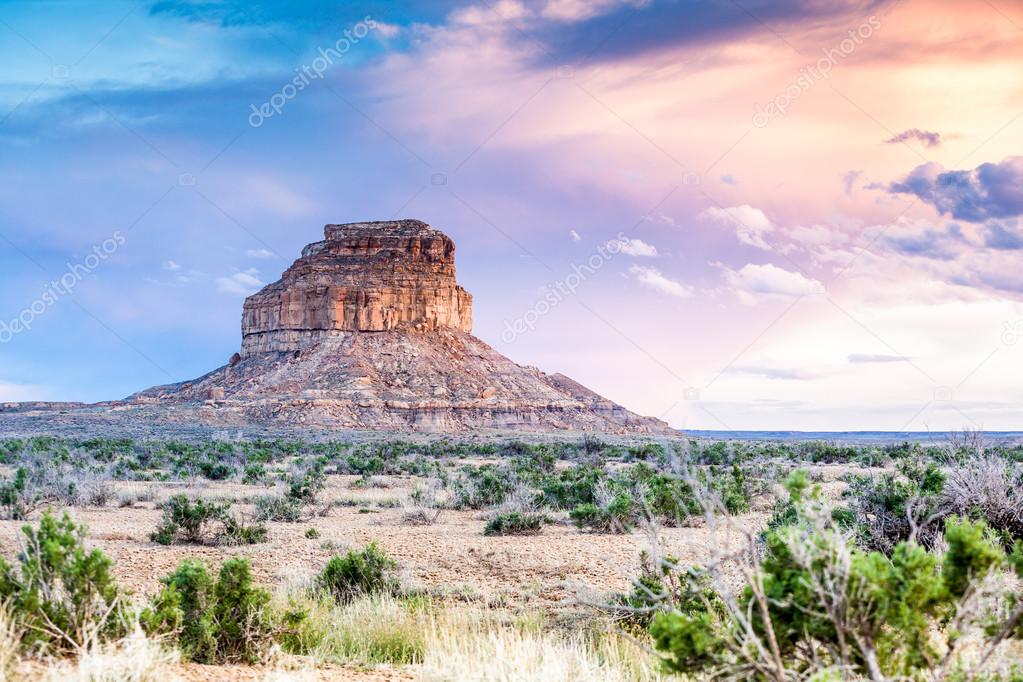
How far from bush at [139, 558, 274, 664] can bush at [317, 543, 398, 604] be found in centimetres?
217

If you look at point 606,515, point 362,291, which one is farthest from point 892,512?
point 362,291

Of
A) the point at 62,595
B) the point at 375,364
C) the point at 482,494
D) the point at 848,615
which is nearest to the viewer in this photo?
the point at 848,615

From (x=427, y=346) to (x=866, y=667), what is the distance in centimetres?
8849

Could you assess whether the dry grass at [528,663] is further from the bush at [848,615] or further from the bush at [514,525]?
the bush at [514,525]

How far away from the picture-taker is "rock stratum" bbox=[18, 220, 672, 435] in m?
78.8

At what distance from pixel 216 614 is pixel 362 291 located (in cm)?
8765

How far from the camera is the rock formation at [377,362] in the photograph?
260ft

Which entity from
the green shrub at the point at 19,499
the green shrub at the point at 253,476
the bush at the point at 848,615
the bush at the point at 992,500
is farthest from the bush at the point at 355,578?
the green shrub at the point at 253,476

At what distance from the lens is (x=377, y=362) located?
88062 millimetres

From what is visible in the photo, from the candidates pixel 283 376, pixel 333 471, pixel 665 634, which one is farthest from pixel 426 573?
pixel 283 376

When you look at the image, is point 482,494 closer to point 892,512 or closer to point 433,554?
point 433,554

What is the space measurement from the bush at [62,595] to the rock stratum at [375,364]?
69.2 m

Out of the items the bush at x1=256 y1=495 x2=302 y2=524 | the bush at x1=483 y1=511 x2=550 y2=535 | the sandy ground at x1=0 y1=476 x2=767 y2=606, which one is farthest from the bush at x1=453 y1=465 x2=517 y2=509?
the bush at x1=483 y1=511 x2=550 y2=535

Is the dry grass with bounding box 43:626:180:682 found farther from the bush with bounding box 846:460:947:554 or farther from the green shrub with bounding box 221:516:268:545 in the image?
the green shrub with bounding box 221:516:268:545
